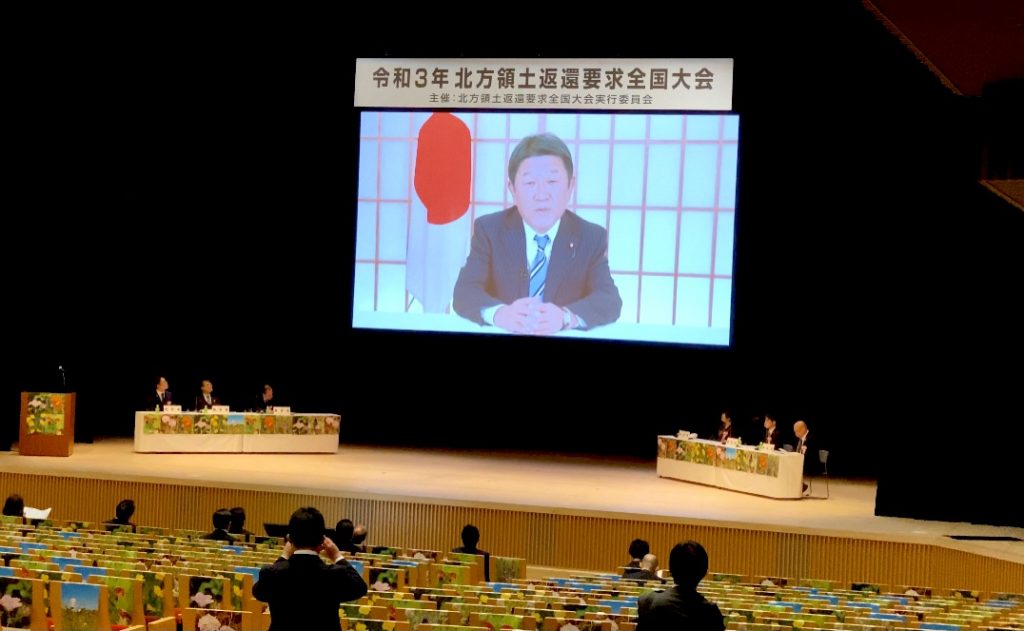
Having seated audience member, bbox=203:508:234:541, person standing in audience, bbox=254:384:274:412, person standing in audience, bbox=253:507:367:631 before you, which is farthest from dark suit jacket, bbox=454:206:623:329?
person standing in audience, bbox=253:507:367:631

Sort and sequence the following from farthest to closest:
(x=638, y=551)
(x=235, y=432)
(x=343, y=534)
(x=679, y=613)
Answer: (x=235, y=432) → (x=638, y=551) → (x=343, y=534) → (x=679, y=613)

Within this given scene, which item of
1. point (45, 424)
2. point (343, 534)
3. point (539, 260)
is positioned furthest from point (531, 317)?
point (343, 534)

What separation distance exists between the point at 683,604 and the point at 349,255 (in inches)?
526

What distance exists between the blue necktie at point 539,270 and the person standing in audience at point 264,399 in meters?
3.56

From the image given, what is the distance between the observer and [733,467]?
49.6 feet

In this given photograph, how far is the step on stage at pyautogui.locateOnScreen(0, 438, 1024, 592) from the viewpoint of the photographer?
12.2 m

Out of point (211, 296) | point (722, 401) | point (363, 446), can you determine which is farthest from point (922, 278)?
point (211, 296)

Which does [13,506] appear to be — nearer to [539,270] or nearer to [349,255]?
[539,270]

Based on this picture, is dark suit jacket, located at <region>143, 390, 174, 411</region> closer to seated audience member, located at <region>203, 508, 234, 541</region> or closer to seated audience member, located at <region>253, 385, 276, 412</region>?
seated audience member, located at <region>253, 385, 276, 412</region>

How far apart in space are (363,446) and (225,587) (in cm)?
1250

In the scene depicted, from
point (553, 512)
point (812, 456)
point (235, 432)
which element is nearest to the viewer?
point (553, 512)

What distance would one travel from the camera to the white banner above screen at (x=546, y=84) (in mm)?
15594

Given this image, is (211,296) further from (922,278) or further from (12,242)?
(922,278)

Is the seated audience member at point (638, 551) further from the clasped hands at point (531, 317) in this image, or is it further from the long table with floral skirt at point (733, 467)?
the clasped hands at point (531, 317)
